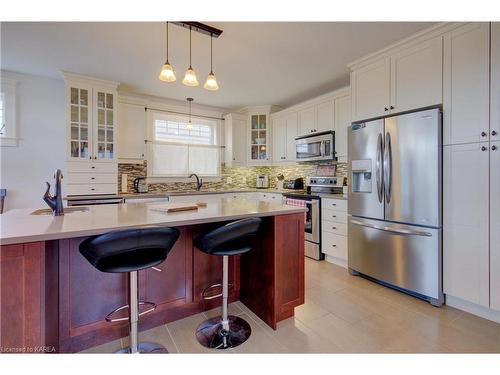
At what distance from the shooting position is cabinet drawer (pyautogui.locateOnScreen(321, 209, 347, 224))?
10.0ft

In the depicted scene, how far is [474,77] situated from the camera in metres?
1.96

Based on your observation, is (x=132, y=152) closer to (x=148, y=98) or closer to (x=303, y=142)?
(x=148, y=98)

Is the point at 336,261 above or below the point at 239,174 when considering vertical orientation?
below

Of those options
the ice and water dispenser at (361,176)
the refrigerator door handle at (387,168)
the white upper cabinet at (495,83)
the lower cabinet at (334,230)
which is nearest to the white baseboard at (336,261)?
the lower cabinet at (334,230)

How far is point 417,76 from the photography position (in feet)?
7.55

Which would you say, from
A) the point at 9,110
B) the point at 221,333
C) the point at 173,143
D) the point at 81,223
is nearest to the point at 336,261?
the point at 221,333

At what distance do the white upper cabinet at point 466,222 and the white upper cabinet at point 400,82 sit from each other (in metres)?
0.57

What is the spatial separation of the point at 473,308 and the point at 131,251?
273 cm

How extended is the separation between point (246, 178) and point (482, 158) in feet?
12.5

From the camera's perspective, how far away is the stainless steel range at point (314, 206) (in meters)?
3.39

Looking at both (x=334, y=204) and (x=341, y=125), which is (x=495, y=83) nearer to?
(x=341, y=125)

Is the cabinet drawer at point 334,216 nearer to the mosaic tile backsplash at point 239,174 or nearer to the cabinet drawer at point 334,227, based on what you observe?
the cabinet drawer at point 334,227

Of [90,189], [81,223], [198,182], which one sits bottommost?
[81,223]

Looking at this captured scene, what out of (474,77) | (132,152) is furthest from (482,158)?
(132,152)
